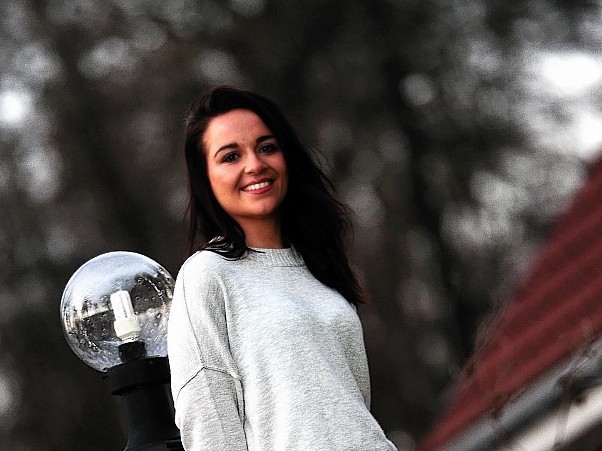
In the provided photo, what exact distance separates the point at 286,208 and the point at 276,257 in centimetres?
15

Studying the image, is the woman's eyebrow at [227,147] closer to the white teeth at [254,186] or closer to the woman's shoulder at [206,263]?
the white teeth at [254,186]

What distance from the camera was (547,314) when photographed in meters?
8.13

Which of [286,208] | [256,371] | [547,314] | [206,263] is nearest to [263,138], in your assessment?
[286,208]

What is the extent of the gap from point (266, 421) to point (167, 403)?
1.73ft

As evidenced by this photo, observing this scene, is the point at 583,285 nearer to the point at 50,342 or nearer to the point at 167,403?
the point at 167,403

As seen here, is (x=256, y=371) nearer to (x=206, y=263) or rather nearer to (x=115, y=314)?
(x=206, y=263)

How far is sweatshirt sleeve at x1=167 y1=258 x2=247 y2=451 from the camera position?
344 cm

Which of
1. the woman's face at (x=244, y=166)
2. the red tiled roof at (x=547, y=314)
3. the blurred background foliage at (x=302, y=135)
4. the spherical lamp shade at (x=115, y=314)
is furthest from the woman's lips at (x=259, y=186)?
the blurred background foliage at (x=302, y=135)

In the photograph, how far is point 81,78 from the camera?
17594mm

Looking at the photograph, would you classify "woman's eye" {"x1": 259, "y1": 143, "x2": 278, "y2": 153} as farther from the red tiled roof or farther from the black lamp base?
the red tiled roof

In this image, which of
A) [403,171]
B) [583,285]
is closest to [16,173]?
[403,171]

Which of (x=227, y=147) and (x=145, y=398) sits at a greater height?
(x=227, y=147)

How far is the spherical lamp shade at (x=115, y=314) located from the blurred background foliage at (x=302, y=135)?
37.8 ft

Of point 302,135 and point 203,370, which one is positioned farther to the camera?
point 302,135
